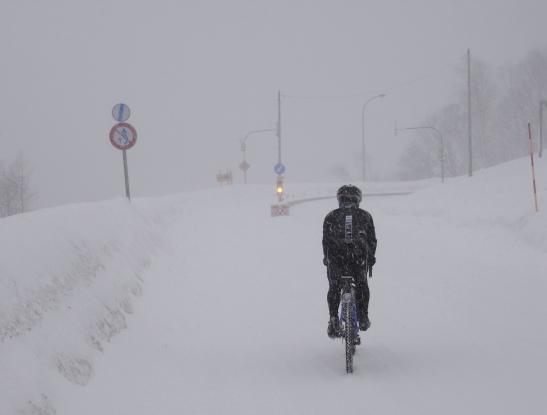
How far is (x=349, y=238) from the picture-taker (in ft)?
20.1

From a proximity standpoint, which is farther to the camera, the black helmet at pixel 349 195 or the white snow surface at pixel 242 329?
the black helmet at pixel 349 195

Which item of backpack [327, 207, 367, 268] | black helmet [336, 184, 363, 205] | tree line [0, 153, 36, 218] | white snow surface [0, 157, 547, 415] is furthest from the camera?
tree line [0, 153, 36, 218]

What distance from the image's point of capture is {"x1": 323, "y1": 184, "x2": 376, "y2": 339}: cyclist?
20.2 ft

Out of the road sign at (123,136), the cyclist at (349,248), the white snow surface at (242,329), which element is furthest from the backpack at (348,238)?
the road sign at (123,136)

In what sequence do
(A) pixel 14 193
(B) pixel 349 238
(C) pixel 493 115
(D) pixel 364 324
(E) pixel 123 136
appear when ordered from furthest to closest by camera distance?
(C) pixel 493 115
(A) pixel 14 193
(E) pixel 123 136
(D) pixel 364 324
(B) pixel 349 238

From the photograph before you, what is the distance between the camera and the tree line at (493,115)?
5741 cm

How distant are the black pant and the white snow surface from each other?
0.58m

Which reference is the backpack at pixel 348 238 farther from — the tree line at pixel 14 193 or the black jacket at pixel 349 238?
the tree line at pixel 14 193

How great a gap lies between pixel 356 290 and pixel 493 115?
6460cm

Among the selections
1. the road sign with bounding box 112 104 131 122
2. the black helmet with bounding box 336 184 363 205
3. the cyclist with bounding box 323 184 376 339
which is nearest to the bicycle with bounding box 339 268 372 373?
the cyclist with bounding box 323 184 376 339

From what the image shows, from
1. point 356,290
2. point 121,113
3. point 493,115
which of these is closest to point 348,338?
point 356,290

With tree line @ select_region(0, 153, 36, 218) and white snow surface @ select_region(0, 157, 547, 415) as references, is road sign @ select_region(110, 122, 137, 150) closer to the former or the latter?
white snow surface @ select_region(0, 157, 547, 415)

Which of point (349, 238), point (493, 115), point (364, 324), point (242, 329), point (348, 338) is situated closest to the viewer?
point (348, 338)

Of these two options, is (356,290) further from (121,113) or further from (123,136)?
(121,113)
